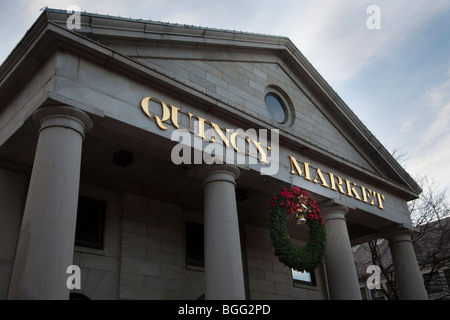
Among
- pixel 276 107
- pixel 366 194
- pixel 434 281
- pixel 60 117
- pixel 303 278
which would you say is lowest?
pixel 303 278

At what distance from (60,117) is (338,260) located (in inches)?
348

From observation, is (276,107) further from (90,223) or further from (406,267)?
(406,267)

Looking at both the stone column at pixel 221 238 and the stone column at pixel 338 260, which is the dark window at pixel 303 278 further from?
the stone column at pixel 221 238

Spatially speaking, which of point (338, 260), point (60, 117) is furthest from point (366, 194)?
point (60, 117)

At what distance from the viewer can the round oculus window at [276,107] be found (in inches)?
Result: 596

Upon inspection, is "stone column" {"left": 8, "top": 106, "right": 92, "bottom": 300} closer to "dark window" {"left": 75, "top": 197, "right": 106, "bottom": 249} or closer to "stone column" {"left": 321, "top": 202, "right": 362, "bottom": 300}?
"dark window" {"left": 75, "top": 197, "right": 106, "bottom": 249}

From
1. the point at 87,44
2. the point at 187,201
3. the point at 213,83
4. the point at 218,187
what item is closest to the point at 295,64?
the point at 213,83

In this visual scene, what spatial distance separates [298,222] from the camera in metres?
12.2

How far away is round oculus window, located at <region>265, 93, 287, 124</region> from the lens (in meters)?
15.1

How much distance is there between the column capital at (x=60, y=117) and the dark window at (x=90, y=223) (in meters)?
4.56

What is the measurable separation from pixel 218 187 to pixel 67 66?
441cm

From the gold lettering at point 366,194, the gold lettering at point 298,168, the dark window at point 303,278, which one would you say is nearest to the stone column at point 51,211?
the gold lettering at point 298,168
